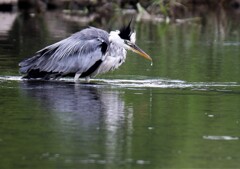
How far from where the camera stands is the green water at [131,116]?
841cm

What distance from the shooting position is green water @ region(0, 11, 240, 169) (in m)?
8.41

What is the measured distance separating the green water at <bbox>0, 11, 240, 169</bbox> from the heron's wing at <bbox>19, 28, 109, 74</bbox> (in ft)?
0.90

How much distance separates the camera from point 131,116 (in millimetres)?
10727

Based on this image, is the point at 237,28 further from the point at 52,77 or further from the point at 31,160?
the point at 31,160

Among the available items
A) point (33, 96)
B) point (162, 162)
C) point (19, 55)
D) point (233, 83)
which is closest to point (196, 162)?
point (162, 162)

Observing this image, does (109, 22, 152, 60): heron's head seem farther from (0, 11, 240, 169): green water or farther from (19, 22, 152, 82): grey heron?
(0, 11, 240, 169): green water

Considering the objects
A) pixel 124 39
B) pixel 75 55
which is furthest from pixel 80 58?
pixel 124 39

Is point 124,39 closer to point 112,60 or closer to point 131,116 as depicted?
point 112,60

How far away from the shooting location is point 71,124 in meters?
10.1

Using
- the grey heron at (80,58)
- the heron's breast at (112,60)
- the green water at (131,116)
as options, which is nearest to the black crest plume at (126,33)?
the grey heron at (80,58)

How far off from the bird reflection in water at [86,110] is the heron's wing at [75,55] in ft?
1.10

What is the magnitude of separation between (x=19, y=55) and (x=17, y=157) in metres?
9.79

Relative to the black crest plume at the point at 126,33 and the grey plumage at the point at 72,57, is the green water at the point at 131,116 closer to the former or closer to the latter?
the grey plumage at the point at 72,57

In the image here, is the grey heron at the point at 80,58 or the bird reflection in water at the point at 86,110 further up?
the grey heron at the point at 80,58
